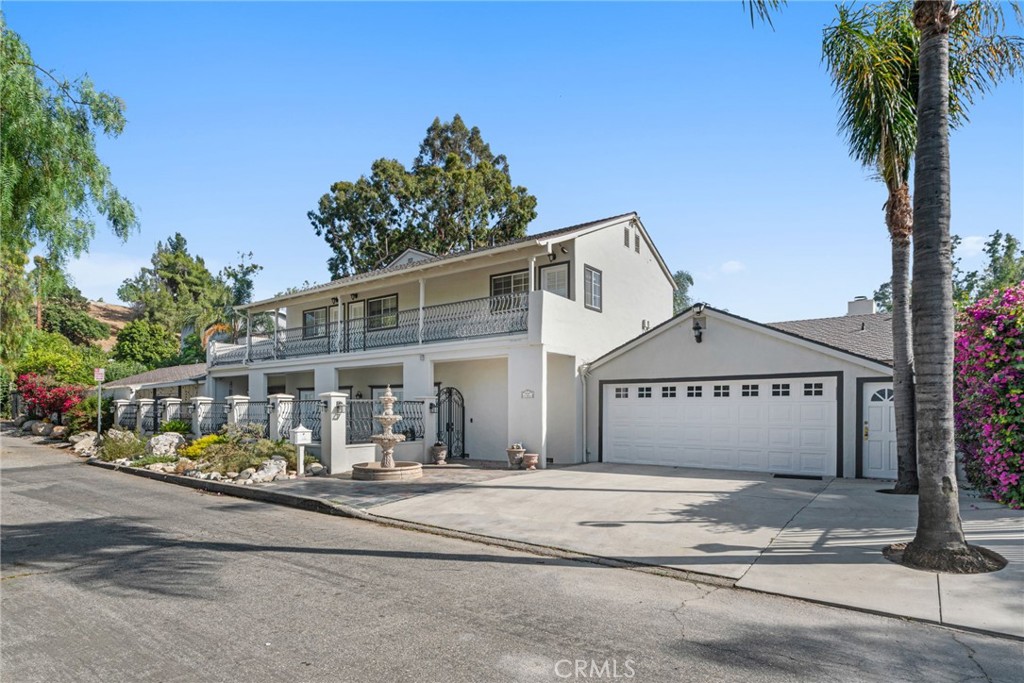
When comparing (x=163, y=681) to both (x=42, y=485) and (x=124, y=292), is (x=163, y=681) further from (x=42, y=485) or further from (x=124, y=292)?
(x=124, y=292)

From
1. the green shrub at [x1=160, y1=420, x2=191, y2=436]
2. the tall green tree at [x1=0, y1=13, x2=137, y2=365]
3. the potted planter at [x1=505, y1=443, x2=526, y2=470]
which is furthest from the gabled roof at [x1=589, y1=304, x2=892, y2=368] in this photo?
the green shrub at [x1=160, y1=420, x2=191, y2=436]

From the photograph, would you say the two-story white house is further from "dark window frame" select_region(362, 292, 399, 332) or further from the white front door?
the white front door

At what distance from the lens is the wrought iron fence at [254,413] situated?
1853 centimetres

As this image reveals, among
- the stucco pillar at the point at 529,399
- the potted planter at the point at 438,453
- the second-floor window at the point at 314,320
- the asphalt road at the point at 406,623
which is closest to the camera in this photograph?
the asphalt road at the point at 406,623

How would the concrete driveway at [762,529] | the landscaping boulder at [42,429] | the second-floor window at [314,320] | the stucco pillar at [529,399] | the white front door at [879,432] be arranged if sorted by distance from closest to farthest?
the concrete driveway at [762,529], the white front door at [879,432], the stucco pillar at [529,399], the second-floor window at [314,320], the landscaping boulder at [42,429]

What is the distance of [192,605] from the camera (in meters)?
5.45

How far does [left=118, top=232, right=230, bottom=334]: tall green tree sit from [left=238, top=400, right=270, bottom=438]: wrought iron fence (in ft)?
97.9

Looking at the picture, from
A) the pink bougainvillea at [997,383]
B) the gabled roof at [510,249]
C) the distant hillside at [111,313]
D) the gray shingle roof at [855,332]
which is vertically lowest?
the pink bougainvillea at [997,383]

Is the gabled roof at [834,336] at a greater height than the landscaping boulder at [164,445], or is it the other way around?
the gabled roof at [834,336]

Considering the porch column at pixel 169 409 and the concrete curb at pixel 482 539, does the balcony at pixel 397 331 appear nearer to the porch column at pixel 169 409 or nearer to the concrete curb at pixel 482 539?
the porch column at pixel 169 409

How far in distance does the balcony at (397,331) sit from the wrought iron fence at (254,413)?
3.42 meters

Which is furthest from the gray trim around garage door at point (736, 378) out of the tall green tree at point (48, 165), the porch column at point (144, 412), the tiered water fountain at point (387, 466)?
the porch column at point (144, 412)

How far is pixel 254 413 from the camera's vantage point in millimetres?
19016

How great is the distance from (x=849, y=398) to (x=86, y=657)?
1419cm
